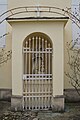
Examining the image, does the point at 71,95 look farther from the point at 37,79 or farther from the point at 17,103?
the point at 17,103

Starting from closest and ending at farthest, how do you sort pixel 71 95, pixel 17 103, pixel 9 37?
pixel 17 103 < pixel 71 95 < pixel 9 37

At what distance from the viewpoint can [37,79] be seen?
30.6 ft

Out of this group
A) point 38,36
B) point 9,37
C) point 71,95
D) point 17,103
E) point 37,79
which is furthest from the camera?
point 9,37

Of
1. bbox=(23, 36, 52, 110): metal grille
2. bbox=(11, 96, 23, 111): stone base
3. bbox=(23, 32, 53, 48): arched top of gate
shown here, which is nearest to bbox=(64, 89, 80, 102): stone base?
bbox=(23, 36, 52, 110): metal grille

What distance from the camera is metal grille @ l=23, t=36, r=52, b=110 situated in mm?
9328

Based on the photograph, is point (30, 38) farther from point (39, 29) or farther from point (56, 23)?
point (56, 23)

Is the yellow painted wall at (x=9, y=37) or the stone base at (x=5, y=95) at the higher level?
the yellow painted wall at (x=9, y=37)

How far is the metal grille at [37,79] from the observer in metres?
9.33

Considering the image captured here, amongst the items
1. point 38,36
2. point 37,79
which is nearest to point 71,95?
point 37,79

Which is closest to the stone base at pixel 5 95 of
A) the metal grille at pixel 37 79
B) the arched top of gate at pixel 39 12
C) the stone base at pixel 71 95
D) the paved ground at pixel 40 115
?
the paved ground at pixel 40 115

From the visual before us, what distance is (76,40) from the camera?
1072 centimetres

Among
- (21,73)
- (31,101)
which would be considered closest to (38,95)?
(31,101)

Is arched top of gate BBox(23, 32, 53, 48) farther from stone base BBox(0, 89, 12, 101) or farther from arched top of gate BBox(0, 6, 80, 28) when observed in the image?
stone base BBox(0, 89, 12, 101)

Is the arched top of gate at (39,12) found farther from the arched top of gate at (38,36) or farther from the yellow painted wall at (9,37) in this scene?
the arched top of gate at (38,36)
